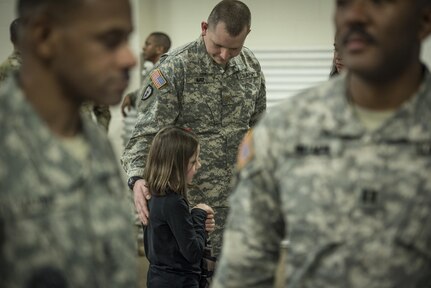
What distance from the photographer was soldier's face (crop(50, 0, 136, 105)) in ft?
4.98

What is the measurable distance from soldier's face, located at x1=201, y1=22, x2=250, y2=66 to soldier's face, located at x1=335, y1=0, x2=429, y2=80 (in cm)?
196

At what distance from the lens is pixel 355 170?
156 centimetres

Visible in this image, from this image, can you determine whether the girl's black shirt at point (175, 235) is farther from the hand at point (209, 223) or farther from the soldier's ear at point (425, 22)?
the soldier's ear at point (425, 22)

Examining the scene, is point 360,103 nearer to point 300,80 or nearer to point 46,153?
point 46,153

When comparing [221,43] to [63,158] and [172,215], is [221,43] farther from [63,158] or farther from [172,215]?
[63,158]

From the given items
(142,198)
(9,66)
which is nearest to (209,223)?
(142,198)

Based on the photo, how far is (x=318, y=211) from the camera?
158 cm

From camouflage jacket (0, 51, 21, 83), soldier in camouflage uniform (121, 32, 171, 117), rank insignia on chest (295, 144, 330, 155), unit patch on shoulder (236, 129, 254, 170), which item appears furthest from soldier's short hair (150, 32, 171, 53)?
rank insignia on chest (295, 144, 330, 155)

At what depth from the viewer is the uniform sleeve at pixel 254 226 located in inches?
65.2

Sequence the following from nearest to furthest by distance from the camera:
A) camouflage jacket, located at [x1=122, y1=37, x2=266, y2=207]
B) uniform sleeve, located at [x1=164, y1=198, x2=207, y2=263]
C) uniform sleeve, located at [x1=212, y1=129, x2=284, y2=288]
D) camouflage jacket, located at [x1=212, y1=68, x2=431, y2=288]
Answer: camouflage jacket, located at [x1=212, y1=68, x2=431, y2=288]
uniform sleeve, located at [x1=212, y1=129, x2=284, y2=288]
uniform sleeve, located at [x1=164, y1=198, x2=207, y2=263]
camouflage jacket, located at [x1=122, y1=37, x2=266, y2=207]

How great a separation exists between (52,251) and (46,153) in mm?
186

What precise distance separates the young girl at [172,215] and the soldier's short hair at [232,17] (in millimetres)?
522

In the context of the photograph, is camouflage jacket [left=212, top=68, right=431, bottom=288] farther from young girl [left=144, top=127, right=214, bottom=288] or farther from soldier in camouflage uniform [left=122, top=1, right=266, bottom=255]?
soldier in camouflage uniform [left=122, top=1, right=266, bottom=255]

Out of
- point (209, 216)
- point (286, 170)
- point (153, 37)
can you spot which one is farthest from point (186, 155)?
point (153, 37)
